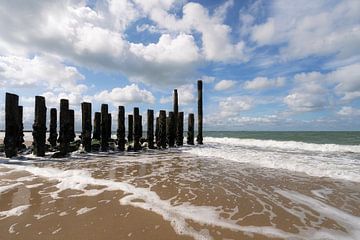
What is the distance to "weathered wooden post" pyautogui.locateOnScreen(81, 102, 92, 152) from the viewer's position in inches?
569

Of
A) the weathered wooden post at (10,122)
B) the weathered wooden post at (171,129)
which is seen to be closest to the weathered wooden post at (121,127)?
the weathered wooden post at (171,129)

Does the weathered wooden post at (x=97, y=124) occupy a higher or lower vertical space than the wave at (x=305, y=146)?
higher

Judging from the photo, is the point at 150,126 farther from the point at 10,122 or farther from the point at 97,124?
the point at 10,122

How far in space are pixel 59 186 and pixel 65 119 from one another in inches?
298

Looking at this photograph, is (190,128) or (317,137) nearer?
(190,128)

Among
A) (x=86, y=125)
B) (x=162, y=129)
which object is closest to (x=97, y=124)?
(x=86, y=125)

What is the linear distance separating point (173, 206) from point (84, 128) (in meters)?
10.6

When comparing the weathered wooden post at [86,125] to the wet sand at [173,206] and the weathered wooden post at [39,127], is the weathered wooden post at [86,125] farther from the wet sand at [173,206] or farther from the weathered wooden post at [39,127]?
the wet sand at [173,206]

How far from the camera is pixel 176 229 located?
3.92 metres

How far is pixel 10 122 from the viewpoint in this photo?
11328 mm

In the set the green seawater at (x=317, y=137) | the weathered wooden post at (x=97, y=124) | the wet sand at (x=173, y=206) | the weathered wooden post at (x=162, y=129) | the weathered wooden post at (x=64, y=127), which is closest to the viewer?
the wet sand at (x=173, y=206)

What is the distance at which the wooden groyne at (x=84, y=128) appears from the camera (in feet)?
37.9

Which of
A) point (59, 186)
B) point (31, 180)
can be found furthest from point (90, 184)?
point (31, 180)

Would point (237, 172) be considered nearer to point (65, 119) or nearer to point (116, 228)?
point (116, 228)
